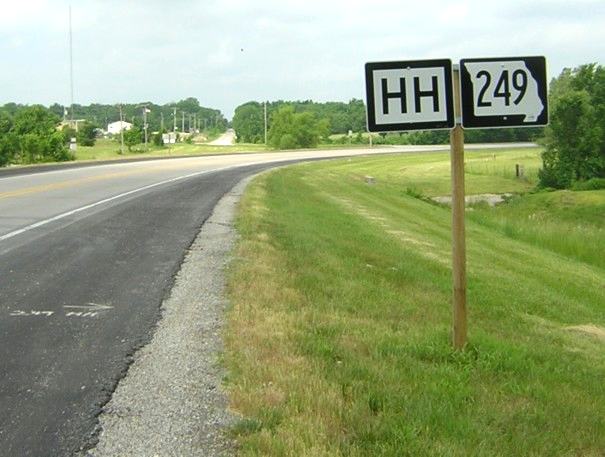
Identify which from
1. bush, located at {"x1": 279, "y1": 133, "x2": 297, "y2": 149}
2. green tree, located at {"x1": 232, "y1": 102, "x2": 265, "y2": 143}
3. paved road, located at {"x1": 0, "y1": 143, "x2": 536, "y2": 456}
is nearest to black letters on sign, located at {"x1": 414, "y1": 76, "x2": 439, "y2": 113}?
paved road, located at {"x1": 0, "y1": 143, "x2": 536, "y2": 456}

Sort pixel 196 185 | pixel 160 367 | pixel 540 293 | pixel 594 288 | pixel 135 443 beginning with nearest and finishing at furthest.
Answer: pixel 135 443, pixel 160 367, pixel 540 293, pixel 594 288, pixel 196 185

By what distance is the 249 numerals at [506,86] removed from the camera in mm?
5086

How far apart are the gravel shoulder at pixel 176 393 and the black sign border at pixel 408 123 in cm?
203

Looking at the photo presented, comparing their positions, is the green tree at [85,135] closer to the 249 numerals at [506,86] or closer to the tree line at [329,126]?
the tree line at [329,126]

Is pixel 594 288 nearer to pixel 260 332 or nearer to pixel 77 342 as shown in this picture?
pixel 260 332

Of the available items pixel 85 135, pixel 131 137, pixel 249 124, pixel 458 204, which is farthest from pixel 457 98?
pixel 249 124

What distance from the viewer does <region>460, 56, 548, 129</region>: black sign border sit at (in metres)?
5.07

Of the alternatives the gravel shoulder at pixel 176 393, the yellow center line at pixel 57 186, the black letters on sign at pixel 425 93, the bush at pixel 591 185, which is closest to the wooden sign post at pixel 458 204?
the black letters on sign at pixel 425 93

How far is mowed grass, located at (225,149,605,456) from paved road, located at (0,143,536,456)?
0.89 meters

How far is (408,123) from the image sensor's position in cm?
500

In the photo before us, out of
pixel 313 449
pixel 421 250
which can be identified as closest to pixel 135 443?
pixel 313 449

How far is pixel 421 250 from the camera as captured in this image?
13227 mm

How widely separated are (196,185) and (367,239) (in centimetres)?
1064

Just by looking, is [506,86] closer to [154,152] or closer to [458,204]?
[458,204]
